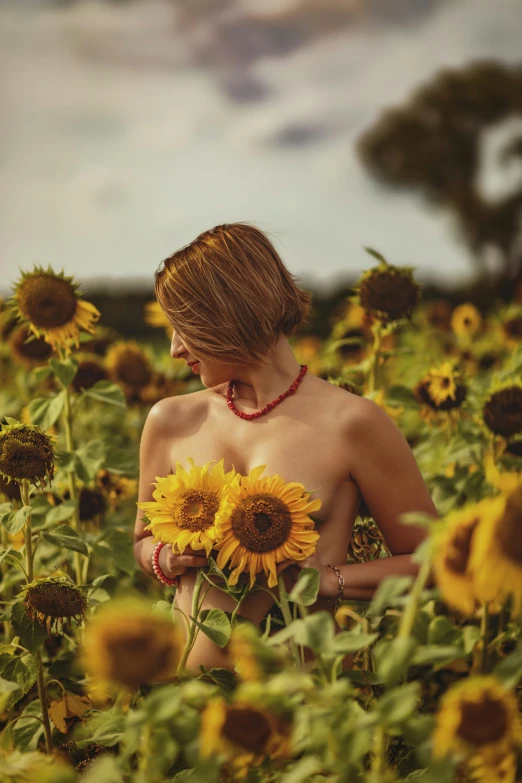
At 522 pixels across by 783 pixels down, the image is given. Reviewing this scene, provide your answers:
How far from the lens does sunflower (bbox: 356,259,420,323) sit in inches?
91.8

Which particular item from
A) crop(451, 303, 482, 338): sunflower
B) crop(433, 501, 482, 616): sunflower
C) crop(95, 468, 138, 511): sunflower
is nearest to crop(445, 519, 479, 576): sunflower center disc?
crop(433, 501, 482, 616): sunflower

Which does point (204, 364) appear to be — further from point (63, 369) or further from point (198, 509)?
point (63, 369)

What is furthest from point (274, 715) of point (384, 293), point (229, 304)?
point (384, 293)

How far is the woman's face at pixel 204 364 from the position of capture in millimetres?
1802

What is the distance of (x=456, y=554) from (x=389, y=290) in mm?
1516

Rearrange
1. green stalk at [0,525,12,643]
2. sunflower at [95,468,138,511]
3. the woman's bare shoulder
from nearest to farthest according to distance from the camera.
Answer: the woman's bare shoulder, green stalk at [0,525,12,643], sunflower at [95,468,138,511]

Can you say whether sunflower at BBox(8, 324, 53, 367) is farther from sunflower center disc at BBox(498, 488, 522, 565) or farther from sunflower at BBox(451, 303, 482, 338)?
sunflower center disc at BBox(498, 488, 522, 565)

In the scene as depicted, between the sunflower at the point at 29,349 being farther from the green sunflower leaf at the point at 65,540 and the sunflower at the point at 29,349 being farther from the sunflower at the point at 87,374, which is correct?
the green sunflower leaf at the point at 65,540

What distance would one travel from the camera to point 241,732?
3.01ft

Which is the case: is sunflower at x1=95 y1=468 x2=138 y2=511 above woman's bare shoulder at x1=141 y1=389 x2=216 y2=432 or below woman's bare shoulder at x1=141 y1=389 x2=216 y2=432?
below

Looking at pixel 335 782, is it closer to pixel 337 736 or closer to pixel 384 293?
pixel 337 736

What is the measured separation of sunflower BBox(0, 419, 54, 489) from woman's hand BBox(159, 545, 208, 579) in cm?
30

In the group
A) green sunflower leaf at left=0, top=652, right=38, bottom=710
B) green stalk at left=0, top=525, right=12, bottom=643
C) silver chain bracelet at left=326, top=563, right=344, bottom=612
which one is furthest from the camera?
green stalk at left=0, top=525, right=12, bottom=643

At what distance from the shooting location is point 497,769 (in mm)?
968
